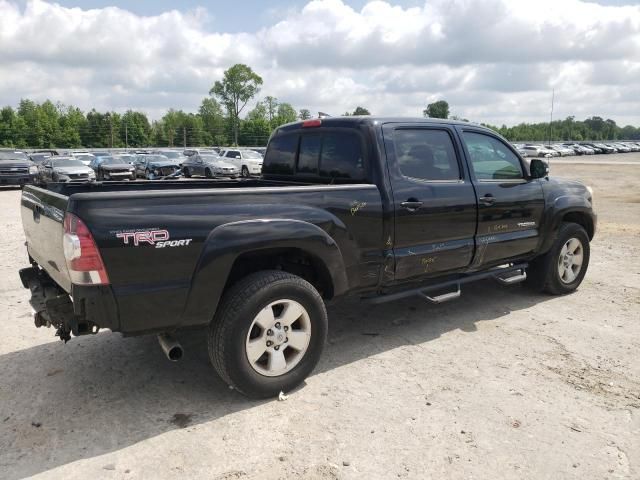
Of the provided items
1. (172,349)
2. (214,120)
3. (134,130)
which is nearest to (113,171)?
(172,349)

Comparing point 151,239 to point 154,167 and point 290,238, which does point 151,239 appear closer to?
point 290,238

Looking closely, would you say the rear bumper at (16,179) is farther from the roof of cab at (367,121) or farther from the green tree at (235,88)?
the green tree at (235,88)

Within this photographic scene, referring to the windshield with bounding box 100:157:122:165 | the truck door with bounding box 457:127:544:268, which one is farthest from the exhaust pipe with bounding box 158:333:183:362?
the windshield with bounding box 100:157:122:165

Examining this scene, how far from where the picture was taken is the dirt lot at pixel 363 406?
2859 millimetres

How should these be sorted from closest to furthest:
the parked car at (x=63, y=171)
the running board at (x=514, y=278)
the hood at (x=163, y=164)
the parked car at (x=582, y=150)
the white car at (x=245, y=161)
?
the running board at (x=514, y=278) < the parked car at (x=63, y=171) < the hood at (x=163, y=164) < the white car at (x=245, y=161) < the parked car at (x=582, y=150)

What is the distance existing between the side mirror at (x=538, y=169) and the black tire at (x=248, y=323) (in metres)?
2.98

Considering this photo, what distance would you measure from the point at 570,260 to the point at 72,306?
205 inches

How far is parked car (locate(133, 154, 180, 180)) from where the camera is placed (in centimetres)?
2783

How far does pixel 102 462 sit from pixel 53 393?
3.40ft

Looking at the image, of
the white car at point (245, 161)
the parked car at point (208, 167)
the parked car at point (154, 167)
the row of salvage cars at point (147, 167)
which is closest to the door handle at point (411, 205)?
the row of salvage cars at point (147, 167)

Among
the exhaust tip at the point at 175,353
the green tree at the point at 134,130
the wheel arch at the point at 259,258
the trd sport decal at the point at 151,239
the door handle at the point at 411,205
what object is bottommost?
the exhaust tip at the point at 175,353

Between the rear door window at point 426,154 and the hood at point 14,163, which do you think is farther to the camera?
the hood at point 14,163

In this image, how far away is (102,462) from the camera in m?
2.86

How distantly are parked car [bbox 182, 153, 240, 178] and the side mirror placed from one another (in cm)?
2208
